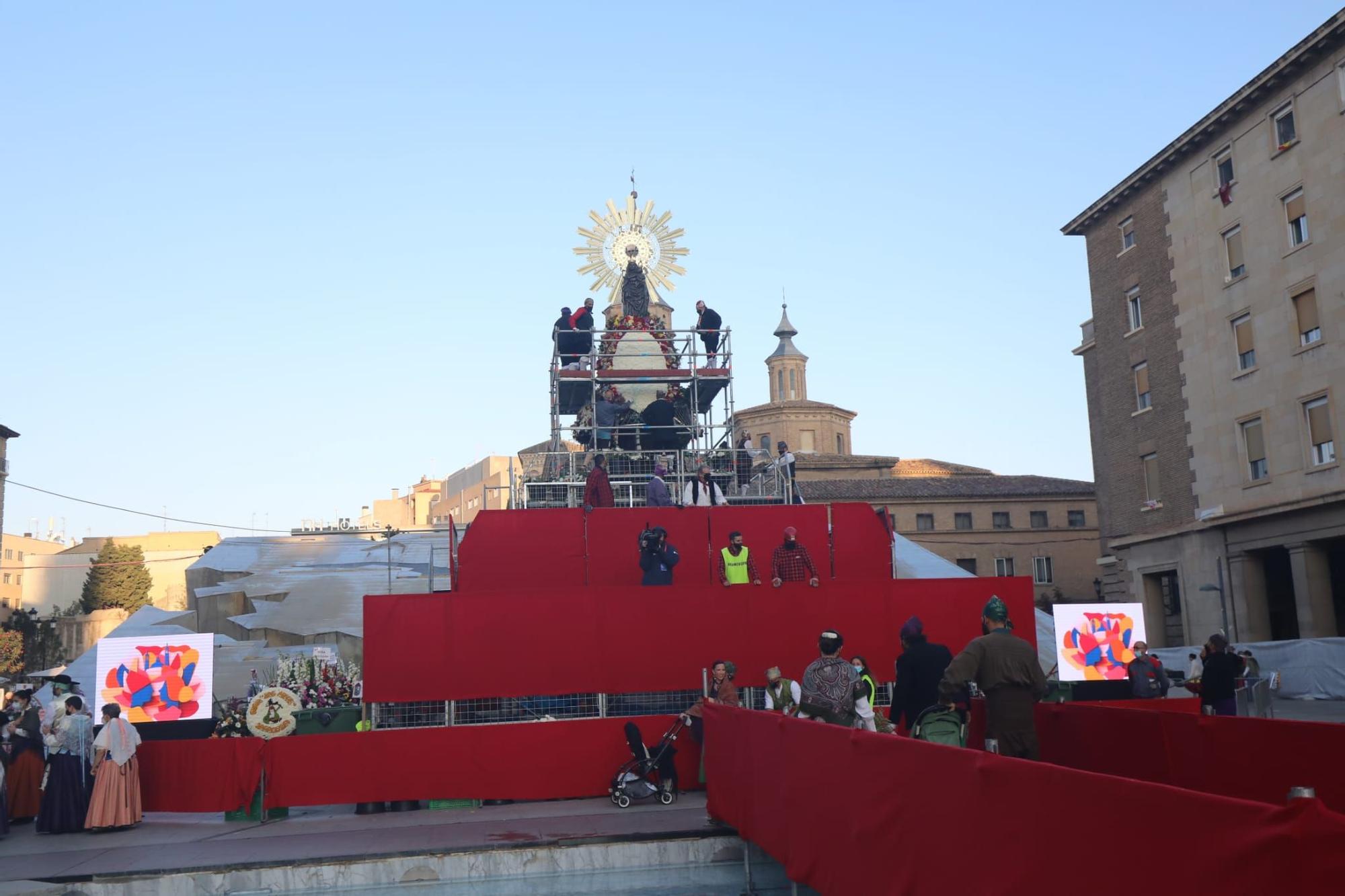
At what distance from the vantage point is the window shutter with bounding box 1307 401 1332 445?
109ft

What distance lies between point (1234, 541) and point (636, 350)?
21409mm

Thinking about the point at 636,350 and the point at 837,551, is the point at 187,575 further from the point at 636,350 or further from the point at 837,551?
the point at 837,551

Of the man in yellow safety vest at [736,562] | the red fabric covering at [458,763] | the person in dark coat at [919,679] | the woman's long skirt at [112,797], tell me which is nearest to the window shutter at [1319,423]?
the man in yellow safety vest at [736,562]

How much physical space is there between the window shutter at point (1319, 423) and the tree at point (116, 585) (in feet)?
242

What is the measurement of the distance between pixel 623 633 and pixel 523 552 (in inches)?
134

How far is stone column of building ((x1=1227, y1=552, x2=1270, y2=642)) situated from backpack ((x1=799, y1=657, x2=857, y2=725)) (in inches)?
1187

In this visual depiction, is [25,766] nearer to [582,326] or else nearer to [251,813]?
[251,813]

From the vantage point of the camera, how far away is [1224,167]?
38.2 meters

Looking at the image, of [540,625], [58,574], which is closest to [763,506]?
[540,625]

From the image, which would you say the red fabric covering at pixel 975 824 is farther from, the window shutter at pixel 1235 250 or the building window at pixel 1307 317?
the window shutter at pixel 1235 250

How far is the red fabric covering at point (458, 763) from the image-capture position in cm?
→ 1550

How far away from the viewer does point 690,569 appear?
19.5 metres

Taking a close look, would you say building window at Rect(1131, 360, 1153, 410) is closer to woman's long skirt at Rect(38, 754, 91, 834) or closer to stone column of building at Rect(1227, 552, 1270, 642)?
stone column of building at Rect(1227, 552, 1270, 642)

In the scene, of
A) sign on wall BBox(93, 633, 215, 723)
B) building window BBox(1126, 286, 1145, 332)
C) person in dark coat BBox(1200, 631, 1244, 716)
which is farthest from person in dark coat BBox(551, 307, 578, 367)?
building window BBox(1126, 286, 1145, 332)
